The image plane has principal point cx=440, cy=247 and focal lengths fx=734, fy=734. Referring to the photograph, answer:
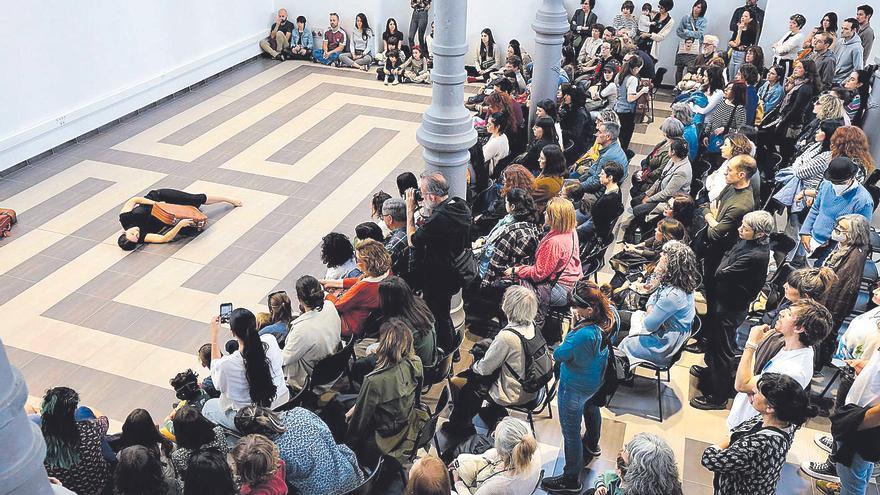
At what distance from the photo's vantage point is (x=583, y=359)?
432cm

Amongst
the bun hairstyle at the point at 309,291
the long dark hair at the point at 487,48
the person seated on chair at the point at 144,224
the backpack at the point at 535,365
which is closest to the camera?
the backpack at the point at 535,365

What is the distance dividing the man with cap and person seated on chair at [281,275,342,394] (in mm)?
4154

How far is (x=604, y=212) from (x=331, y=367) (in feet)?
9.39

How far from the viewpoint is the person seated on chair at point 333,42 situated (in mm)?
13836

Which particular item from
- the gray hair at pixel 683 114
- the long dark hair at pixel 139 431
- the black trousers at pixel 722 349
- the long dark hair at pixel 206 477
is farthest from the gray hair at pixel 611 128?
the long dark hair at pixel 206 477

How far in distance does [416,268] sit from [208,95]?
26.8ft

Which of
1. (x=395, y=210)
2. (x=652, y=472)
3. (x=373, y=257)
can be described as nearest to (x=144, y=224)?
(x=395, y=210)

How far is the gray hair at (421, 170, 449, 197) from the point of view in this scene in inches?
215

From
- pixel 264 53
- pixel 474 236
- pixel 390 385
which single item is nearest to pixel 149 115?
pixel 264 53

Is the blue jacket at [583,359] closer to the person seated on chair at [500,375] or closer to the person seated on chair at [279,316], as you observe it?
the person seated on chair at [500,375]

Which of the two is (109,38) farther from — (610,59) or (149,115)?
(610,59)

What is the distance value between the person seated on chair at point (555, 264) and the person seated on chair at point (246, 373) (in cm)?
203

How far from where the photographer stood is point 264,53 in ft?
47.0

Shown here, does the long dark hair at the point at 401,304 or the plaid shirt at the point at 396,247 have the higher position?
the long dark hair at the point at 401,304
